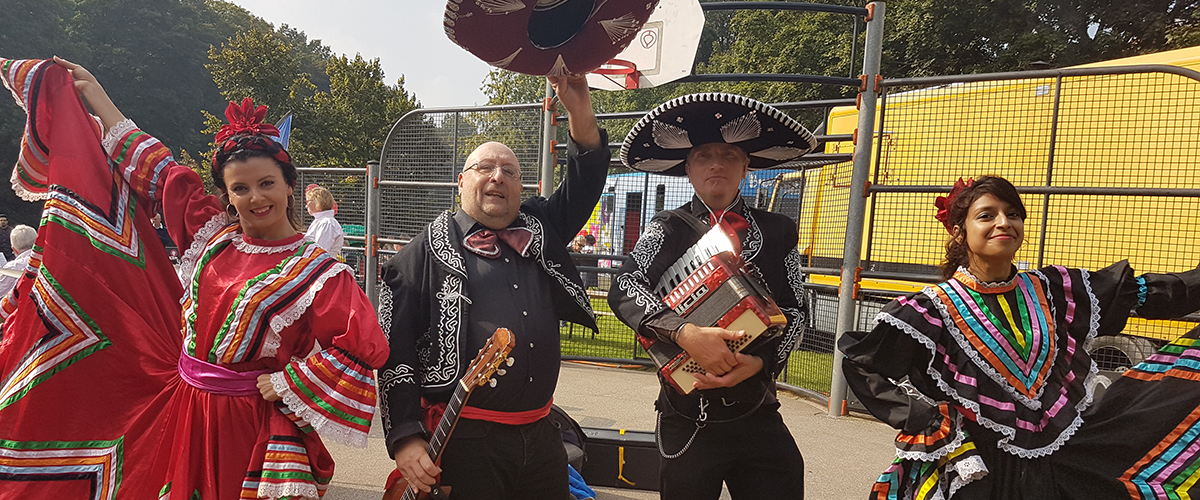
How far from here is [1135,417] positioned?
214 centimetres

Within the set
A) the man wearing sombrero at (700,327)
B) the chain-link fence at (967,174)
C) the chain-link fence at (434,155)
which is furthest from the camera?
the chain-link fence at (434,155)

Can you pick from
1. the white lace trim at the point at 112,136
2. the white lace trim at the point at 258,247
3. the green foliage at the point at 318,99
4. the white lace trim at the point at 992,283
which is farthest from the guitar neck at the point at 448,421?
the green foliage at the point at 318,99

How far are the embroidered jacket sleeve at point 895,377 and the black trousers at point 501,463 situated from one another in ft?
3.51

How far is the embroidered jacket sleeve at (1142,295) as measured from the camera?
7.39 ft

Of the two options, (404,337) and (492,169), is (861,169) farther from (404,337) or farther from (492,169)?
(404,337)

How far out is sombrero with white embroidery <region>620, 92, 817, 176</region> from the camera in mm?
2457

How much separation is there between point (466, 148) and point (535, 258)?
15.3 ft

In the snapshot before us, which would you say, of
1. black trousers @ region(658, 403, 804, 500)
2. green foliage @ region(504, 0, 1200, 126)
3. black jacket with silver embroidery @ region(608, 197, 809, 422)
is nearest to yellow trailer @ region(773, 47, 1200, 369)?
black jacket with silver embroidery @ region(608, 197, 809, 422)

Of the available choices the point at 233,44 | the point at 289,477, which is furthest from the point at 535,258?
the point at 233,44

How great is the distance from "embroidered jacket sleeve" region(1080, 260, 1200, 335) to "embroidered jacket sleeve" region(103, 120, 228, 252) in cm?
298

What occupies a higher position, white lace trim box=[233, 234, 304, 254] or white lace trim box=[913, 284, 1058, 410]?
white lace trim box=[233, 234, 304, 254]

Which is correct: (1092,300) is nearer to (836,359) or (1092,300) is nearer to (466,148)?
(836,359)

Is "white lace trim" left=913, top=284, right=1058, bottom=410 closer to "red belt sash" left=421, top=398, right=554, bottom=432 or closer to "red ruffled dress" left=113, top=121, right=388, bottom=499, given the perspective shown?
"red belt sash" left=421, top=398, right=554, bottom=432

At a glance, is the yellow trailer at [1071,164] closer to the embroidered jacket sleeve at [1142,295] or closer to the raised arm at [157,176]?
the embroidered jacket sleeve at [1142,295]
